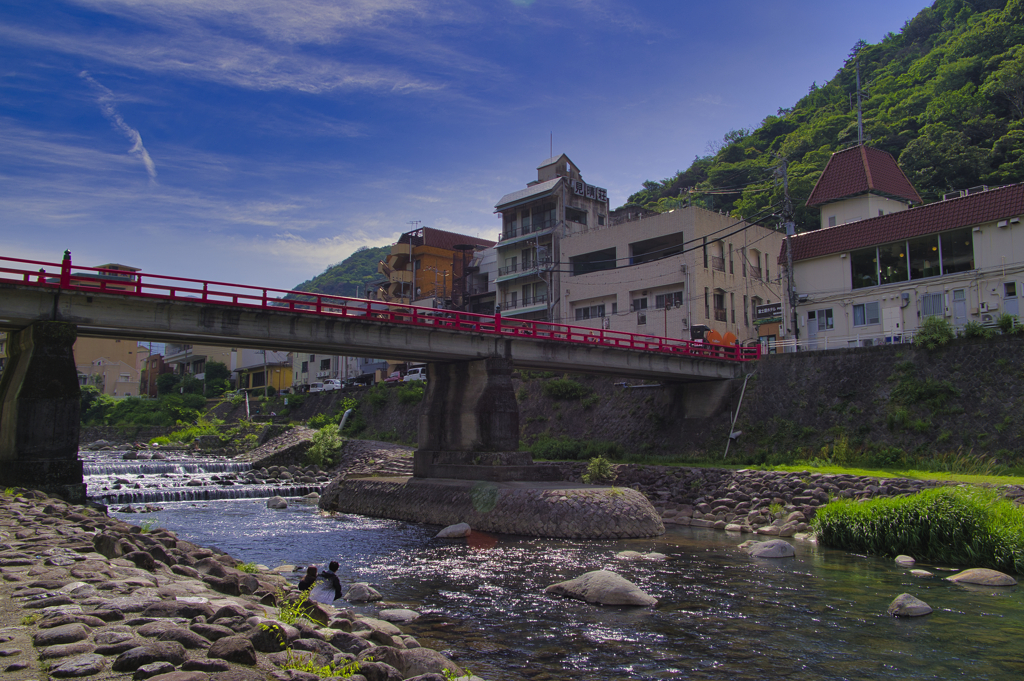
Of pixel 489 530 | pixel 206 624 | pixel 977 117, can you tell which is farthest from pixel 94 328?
pixel 977 117

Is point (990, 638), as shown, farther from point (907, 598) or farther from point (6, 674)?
point (6, 674)

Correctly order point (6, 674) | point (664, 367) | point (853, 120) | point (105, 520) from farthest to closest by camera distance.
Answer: point (853, 120) → point (664, 367) → point (105, 520) → point (6, 674)

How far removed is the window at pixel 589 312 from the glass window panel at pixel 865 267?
69.7 ft

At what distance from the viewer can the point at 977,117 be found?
6412 centimetres

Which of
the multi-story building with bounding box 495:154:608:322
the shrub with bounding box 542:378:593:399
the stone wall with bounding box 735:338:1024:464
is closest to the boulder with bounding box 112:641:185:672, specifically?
the stone wall with bounding box 735:338:1024:464

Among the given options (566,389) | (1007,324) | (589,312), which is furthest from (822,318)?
(589,312)

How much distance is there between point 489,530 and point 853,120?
75479 mm

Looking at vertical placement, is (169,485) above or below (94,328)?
below

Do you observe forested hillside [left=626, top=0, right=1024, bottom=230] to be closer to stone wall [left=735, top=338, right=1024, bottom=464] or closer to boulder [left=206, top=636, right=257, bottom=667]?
stone wall [left=735, top=338, right=1024, bottom=464]

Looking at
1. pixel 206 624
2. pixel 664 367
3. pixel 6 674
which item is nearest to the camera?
pixel 6 674

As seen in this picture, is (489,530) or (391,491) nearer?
(489,530)

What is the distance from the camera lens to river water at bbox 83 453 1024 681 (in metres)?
10.3

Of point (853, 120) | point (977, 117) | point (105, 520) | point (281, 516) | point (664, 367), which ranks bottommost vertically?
point (281, 516)

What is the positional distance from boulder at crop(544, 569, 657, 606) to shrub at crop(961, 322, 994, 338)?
25847mm
